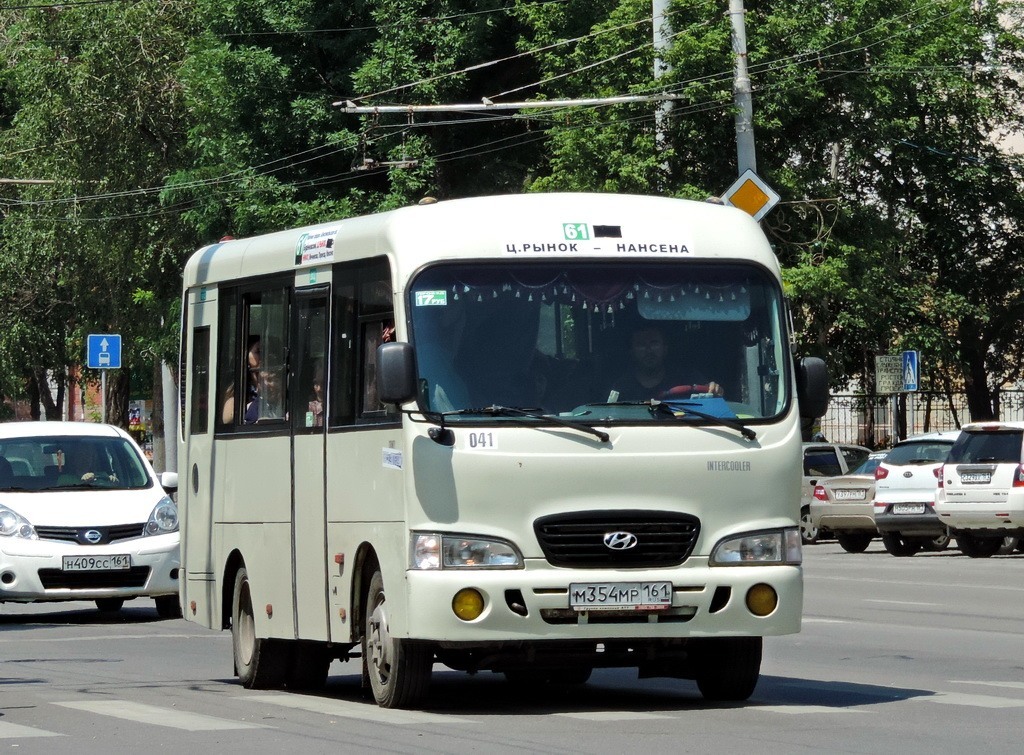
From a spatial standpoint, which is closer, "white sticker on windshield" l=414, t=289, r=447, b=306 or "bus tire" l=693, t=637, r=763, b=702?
"white sticker on windshield" l=414, t=289, r=447, b=306

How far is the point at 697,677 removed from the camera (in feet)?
38.0

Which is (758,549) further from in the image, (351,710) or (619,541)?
(351,710)

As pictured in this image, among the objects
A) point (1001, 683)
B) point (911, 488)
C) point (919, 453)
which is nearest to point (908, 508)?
point (911, 488)

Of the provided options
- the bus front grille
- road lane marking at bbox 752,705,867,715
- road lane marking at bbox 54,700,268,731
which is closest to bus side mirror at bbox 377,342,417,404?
the bus front grille

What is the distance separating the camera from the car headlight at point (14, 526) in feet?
61.5

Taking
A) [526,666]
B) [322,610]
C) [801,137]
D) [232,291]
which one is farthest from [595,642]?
[801,137]

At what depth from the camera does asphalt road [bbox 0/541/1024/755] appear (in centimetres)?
949

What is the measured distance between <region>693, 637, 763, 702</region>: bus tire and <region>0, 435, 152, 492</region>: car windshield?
30.9 feet

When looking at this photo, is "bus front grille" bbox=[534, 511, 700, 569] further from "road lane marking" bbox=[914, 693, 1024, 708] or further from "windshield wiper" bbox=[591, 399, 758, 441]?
"road lane marking" bbox=[914, 693, 1024, 708]

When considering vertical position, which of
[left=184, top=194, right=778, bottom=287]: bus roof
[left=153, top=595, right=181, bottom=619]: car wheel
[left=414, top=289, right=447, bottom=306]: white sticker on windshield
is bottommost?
[left=153, top=595, right=181, bottom=619]: car wheel

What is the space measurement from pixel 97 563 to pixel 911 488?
13.9 metres

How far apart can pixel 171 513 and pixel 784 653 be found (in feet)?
21.8

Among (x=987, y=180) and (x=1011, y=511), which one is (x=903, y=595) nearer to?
(x=1011, y=511)

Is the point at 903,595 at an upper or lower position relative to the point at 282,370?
lower
